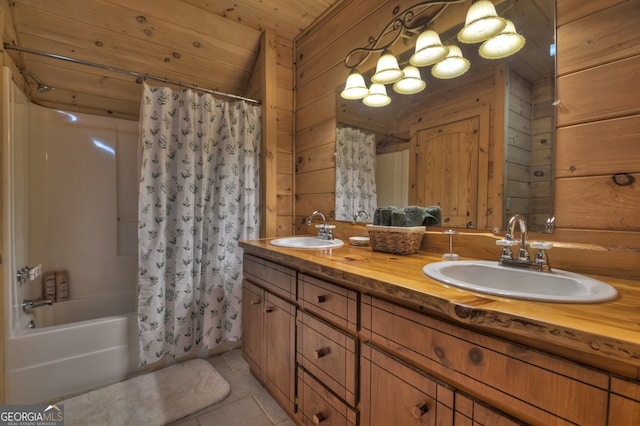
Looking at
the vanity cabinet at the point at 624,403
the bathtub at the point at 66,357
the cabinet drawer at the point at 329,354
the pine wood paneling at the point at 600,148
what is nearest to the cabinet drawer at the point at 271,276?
the cabinet drawer at the point at 329,354

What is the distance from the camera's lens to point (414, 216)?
4.33ft

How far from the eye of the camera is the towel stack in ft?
4.31

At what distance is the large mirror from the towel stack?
0.04 metres

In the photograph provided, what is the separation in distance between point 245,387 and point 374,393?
3.61 feet

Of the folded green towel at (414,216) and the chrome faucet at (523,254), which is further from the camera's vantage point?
the folded green towel at (414,216)

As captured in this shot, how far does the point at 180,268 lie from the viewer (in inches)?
72.1

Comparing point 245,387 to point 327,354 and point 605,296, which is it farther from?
point 605,296

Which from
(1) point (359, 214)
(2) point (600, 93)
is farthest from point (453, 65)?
(1) point (359, 214)

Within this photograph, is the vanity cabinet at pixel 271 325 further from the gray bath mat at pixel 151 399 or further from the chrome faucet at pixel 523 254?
the chrome faucet at pixel 523 254

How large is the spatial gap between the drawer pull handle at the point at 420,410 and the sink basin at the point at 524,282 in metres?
0.32

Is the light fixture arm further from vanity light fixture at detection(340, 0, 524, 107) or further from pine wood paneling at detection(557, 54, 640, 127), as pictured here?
pine wood paneling at detection(557, 54, 640, 127)

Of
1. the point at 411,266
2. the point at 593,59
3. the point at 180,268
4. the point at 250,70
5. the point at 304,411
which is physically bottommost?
the point at 304,411

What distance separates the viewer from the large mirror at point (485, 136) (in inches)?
40.3

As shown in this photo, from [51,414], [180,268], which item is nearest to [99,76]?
[180,268]
